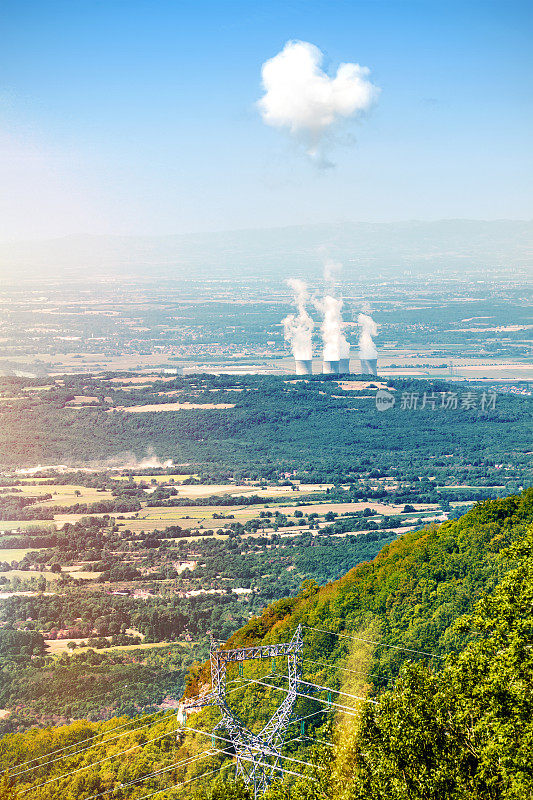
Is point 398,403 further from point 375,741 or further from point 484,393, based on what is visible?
point 375,741

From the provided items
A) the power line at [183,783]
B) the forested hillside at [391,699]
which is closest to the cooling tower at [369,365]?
the forested hillside at [391,699]

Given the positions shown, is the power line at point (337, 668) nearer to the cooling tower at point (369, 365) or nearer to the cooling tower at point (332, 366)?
the cooling tower at point (332, 366)

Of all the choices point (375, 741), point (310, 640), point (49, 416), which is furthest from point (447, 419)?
point (375, 741)

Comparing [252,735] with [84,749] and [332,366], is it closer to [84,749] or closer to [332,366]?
[84,749]

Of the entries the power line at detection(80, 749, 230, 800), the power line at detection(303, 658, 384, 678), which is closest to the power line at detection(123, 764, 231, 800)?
the power line at detection(80, 749, 230, 800)

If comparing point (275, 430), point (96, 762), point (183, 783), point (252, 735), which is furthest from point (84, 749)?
point (275, 430)

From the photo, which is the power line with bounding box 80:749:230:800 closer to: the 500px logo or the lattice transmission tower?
the lattice transmission tower
